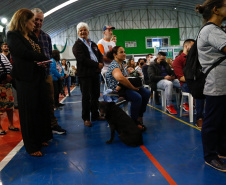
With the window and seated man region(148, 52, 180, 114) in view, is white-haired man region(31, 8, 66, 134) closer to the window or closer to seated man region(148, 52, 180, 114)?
seated man region(148, 52, 180, 114)

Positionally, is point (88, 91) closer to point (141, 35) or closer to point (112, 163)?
point (112, 163)

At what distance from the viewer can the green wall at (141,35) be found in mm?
20453

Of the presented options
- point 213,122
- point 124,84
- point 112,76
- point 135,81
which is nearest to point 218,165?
point 213,122

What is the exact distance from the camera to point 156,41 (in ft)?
69.9

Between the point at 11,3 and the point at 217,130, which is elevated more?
the point at 11,3

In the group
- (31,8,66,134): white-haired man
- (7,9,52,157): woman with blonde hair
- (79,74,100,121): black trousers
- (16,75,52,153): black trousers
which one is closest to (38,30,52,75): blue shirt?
(31,8,66,134): white-haired man

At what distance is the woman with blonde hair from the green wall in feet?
60.8

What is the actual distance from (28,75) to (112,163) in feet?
4.14

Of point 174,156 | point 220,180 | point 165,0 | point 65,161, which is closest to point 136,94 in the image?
point 174,156

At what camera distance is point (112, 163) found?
2.11 metres

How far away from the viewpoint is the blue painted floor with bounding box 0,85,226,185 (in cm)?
178

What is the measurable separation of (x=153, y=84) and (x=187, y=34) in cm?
2142

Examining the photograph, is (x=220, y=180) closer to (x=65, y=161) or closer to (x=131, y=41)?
(x=65, y=161)

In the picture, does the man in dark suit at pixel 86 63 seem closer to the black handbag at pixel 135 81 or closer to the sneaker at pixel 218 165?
the black handbag at pixel 135 81
